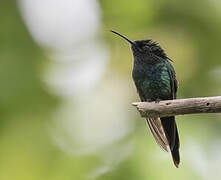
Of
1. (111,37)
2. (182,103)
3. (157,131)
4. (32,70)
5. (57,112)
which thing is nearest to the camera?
(182,103)

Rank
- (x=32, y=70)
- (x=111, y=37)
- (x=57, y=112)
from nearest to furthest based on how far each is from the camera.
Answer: (x=32, y=70) → (x=57, y=112) → (x=111, y=37)

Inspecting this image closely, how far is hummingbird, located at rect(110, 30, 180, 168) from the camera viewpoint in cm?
468

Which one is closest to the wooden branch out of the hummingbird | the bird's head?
the hummingbird

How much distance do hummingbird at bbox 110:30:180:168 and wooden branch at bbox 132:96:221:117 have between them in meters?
1.12

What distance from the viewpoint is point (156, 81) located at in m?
4.81

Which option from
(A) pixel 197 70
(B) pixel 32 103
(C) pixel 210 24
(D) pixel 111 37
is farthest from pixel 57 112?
(C) pixel 210 24

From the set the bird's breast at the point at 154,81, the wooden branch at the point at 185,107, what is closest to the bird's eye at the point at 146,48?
the bird's breast at the point at 154,81

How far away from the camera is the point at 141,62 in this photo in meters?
4.84

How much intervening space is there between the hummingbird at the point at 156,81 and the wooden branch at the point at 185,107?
1.12 m

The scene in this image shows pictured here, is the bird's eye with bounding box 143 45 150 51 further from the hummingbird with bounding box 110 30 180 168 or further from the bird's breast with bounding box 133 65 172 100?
the bird's breast with bounding box 133 65 172 100

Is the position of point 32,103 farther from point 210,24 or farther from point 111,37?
point 210,24

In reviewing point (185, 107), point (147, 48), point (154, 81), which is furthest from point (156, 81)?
point (185, 107)

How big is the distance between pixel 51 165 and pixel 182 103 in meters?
2.14

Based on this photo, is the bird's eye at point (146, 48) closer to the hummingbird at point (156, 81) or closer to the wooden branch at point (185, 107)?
the hummingbird at point (156, 81)
